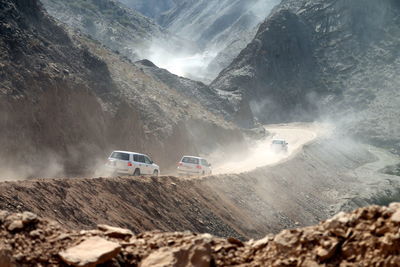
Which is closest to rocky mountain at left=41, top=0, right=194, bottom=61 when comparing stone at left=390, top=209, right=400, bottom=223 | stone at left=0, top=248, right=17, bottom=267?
stone at left=0, top=248, right=17, bottom=267

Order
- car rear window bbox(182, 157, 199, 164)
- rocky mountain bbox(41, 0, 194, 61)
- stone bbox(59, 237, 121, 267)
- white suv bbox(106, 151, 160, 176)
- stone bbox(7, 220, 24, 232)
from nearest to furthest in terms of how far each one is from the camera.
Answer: stone bbox(59, 237, 121, 267), stone bbox(7, 220, 24, 232), white suv bbox(106, 151, 160, 176), car rear window bbox(182, 157, 199, 164), rocky mountain bbox(41, 0, 194, 61)

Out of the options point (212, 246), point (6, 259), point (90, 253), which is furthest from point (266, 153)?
point (6, 259)

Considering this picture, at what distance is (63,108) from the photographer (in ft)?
108

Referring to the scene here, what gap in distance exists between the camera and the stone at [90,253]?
7.76 metres

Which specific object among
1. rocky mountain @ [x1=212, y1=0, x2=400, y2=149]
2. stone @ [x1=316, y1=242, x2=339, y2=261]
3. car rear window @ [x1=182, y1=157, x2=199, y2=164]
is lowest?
stone @ [x1=316, y1=242, x2=339, y2=261]

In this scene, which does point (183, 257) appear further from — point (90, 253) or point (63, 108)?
point (63, 108)

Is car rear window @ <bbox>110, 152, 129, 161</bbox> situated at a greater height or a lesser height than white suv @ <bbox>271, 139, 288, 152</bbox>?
lesser

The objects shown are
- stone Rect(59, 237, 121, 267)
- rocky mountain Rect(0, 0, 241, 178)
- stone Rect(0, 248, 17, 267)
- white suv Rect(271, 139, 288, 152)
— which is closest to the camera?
stone Rect(0, 248, 17, 267)

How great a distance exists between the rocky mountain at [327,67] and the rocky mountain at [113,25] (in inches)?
1347

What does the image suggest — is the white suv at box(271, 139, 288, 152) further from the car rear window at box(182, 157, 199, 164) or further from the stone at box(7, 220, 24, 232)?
the stone at box(7, 220, 24, 232)

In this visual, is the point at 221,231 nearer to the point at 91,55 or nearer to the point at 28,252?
the point at 28,252

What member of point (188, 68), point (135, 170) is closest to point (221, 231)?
point (135, 170)

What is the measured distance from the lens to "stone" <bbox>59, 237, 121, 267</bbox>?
7762 mm

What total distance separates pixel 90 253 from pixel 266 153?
188ft
